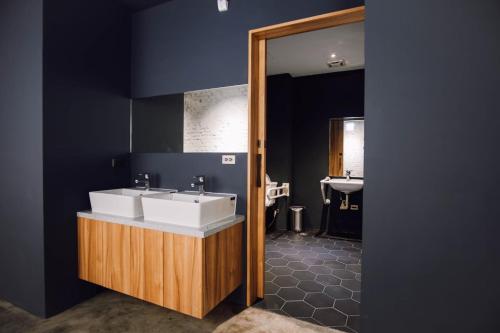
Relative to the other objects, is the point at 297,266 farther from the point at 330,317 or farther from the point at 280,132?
the point at 280,132

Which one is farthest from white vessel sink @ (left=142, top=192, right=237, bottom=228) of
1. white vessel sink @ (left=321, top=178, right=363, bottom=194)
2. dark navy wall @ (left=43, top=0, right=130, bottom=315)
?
white vessel sink @ (left=321, top=178, right=363, bottom=194)

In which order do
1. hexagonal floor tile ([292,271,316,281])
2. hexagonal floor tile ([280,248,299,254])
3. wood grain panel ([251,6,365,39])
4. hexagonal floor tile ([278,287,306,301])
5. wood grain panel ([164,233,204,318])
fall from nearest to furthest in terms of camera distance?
wood grain panel ([164,233,204,318]) < wood grain panel ([251,6,365,39]) < hexagonal floor tile ([278,287,306,301]) < hexagonal floor tile ([292,271,316,281]) < hexagonal floor tile ([280,248,299,254])

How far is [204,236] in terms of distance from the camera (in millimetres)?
1814

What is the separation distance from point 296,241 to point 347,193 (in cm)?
107

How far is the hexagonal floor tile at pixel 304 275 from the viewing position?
2.95 metres

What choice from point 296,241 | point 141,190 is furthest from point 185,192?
point 296,241

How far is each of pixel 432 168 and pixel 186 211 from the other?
1.43m

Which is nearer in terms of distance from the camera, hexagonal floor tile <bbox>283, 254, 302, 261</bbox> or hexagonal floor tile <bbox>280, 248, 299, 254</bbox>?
hexagonal floor tile <bbox>283, 254, 302, 261</bbox>

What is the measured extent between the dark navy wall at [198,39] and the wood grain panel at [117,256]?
134 centimetres

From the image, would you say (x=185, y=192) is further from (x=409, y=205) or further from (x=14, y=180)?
(x=409, y=205)

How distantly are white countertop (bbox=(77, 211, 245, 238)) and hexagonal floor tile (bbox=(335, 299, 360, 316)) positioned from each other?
1106 millimetres

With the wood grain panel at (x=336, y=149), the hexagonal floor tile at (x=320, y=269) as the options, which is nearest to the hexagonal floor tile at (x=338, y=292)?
the hexagonal floor tile at (x=320, y=269)

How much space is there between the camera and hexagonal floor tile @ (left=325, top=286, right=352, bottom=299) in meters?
2.56

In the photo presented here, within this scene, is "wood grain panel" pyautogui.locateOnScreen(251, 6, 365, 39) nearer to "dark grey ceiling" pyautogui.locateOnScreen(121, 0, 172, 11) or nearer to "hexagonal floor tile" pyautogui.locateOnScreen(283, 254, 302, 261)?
"dark grey ceiling" pyautogui.locateOnScreen(121, 0, 172, 11)
